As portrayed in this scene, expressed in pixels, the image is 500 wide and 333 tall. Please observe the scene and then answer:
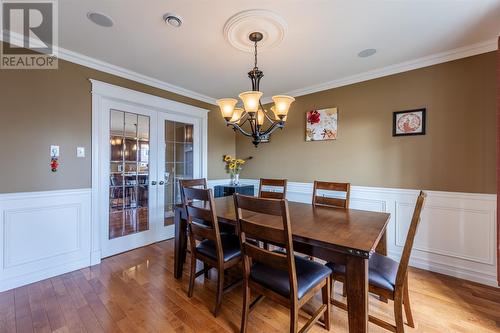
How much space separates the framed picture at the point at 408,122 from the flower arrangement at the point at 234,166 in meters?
2.51

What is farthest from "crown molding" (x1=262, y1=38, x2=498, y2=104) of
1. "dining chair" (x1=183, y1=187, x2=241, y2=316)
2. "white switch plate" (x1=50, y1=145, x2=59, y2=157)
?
"white switch plate" (x1=50, y1=145, x2=59, y2=157)

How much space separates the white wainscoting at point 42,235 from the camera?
2.15m

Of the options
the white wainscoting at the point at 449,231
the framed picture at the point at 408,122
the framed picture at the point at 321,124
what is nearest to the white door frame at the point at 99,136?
the framed picture at the point at 321,124

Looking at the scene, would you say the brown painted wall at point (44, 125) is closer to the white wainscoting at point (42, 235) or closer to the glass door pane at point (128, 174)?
the white wainscoting at point (42, 235)

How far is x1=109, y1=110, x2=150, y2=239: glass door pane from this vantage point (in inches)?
117

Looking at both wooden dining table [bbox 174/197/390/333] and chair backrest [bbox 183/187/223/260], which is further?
chair backrest [bbox 183/187/223/260]

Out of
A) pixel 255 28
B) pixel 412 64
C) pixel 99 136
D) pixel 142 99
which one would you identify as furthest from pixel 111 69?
pixel 412 64

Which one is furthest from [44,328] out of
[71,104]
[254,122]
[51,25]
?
[51,25]

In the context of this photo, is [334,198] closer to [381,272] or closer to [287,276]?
[381,272]

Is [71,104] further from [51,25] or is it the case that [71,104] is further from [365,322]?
[365,322]

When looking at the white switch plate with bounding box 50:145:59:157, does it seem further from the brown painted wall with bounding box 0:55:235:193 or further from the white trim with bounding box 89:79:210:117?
the white trim with bounding box 89:79:210:117

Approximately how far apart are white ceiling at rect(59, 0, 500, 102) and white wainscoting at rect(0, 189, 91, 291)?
5.54 feet

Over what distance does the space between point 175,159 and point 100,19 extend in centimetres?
211

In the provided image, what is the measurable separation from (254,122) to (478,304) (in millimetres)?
2554
